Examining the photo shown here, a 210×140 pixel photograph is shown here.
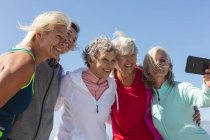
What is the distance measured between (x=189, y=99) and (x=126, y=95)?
4.02ft

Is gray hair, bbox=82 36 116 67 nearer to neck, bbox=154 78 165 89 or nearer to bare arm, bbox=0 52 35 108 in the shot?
neck, bbox=154 78 165 89

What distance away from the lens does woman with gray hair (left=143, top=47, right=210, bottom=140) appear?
241 inches

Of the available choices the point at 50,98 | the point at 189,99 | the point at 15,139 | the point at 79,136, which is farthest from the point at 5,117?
the point at 189,99

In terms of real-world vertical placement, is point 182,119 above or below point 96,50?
below

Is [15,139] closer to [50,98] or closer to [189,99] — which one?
[50,98]

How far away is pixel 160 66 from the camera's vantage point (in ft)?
22.0

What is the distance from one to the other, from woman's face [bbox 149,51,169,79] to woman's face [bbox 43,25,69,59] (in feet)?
8.53

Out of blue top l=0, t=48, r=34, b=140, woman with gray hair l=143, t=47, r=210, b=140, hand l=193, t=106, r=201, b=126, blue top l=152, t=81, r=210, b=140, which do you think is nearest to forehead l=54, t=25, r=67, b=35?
blue top l=0, t=48, r=34, b=140

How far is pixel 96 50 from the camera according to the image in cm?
651

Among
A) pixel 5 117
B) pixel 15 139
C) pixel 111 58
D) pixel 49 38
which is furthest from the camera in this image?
pixel 111 58

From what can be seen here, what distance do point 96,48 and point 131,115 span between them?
135 cm

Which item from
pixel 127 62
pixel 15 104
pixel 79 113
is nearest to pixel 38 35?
pixel 15 104

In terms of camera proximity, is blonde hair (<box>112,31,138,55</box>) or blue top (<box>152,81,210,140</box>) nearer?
blue top (<box>152,81,210,140</box>)

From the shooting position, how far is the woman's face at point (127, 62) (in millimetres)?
6793
